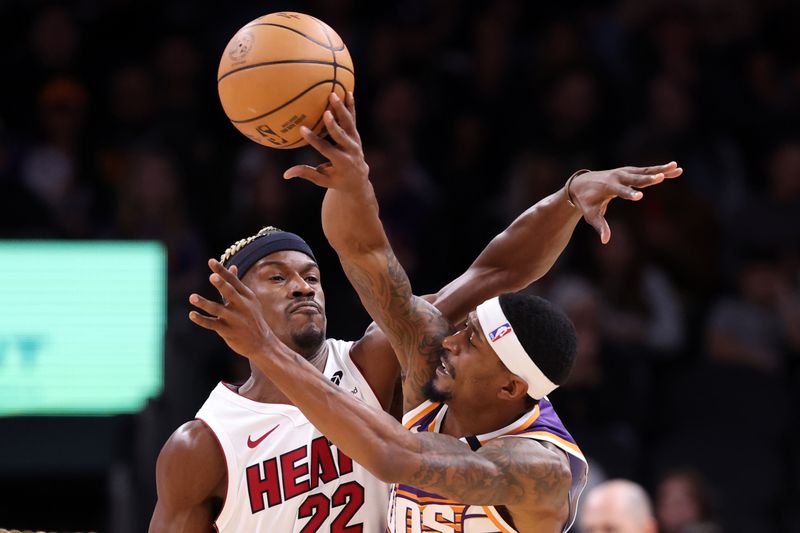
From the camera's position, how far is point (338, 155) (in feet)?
13.9

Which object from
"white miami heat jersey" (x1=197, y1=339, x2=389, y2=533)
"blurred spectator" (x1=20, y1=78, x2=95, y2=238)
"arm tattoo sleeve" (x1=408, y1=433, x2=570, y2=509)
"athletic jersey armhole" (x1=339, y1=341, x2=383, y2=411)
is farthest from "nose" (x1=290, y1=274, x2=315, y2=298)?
"blurred spectator" (x1=20, y1=78, x2=95, y2=238)

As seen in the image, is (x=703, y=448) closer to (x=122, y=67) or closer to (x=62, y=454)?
(x=62, y=454)

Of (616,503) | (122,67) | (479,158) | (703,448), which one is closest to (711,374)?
(703,448)

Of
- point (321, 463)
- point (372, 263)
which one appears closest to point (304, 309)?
point (372, 263)

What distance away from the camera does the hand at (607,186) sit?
4.50m

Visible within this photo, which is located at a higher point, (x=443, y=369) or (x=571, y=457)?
(x=443, y=369)

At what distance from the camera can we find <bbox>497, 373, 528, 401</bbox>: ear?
4.45m

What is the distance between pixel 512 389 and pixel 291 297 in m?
0.99

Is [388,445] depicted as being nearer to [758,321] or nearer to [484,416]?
[484,416]

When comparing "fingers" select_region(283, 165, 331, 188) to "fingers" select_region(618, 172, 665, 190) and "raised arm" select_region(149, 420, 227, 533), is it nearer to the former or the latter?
"fingers" select_region(618, 172, 665, 190)

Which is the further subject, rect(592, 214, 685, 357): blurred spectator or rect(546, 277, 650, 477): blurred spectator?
rect(592, 214, 685, 357): blurred spectator

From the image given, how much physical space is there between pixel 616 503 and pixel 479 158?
4520mm

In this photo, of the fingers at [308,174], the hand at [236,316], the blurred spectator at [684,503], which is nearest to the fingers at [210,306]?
the hand at [236,316]

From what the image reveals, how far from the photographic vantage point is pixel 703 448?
8.53 m
